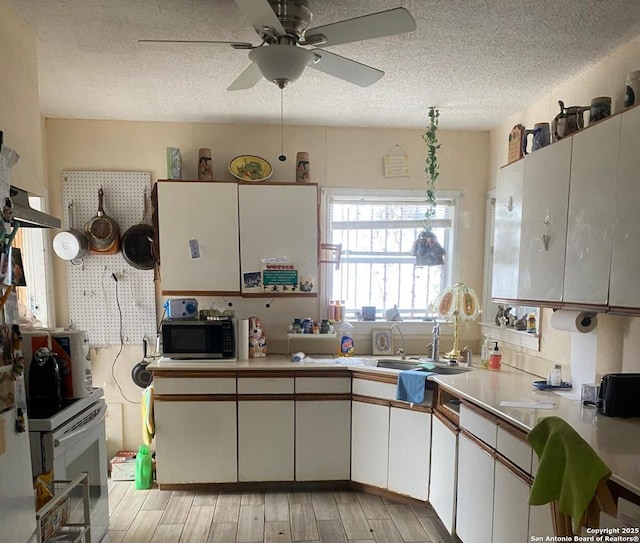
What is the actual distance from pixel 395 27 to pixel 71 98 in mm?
2371

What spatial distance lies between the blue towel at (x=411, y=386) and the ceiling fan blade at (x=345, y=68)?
1779mm

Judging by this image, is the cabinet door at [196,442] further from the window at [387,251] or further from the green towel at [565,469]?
the green towel at [565,469]

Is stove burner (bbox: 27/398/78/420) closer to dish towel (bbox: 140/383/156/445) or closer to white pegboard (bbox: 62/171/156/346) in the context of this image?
dish towel (bbox: 140/383/156/445)

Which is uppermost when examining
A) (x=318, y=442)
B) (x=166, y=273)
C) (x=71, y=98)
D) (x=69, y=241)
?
(x=71, y=98)

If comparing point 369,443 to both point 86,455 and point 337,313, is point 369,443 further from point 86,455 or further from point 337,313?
point 86,455

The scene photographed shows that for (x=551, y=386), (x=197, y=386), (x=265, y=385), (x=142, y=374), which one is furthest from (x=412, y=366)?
(x=142, y=374)

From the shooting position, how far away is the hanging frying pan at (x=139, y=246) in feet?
10.3

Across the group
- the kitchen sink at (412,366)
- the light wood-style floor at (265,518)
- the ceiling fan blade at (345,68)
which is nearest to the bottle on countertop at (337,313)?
the kitchen sink at (412,366)

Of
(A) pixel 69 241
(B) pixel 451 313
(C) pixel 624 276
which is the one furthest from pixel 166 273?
(C) pixel 624 276

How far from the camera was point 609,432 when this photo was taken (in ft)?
5.26

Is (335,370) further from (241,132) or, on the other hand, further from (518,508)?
(241,132)

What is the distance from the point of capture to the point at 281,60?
1.56m

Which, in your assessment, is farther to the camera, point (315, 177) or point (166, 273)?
point (315, 177)

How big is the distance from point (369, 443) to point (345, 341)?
79cm
